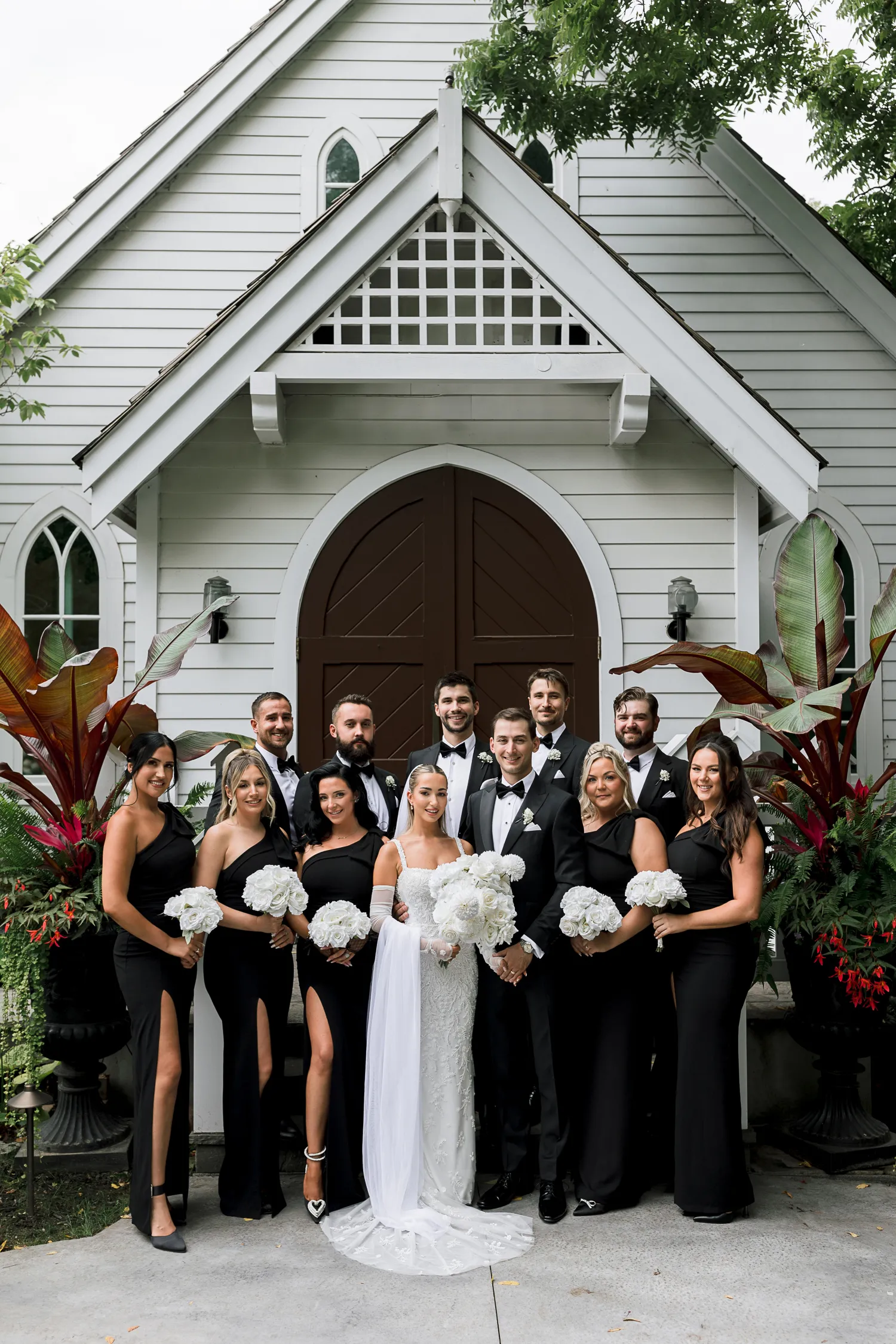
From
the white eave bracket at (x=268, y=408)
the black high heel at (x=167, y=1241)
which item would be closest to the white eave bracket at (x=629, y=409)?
the white eave bracket at (x=268, y=408)

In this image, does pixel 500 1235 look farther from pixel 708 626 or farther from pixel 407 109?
pixel 407 109

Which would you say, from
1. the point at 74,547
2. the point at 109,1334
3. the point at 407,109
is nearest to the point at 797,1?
the point at 407,109

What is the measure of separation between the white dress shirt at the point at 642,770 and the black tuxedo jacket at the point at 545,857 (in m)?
0.72

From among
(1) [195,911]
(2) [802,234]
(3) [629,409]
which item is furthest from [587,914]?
(2) [802,234]

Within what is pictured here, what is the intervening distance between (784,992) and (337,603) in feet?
12.8

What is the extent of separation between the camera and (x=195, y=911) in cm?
494

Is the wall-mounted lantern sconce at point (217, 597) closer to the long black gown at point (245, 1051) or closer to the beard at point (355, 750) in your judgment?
the beard at point (355, 750)

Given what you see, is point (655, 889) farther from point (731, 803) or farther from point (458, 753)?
point (458, 753)

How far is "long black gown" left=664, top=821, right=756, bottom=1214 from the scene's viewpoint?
5.08 meters

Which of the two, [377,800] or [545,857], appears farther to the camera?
[377,800]

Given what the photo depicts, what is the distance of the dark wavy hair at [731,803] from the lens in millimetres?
5176

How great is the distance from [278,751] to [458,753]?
98 centimetres

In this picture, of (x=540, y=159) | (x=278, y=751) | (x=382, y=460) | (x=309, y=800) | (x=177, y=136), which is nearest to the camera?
(x=309, y=800)

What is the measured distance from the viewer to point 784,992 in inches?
289
